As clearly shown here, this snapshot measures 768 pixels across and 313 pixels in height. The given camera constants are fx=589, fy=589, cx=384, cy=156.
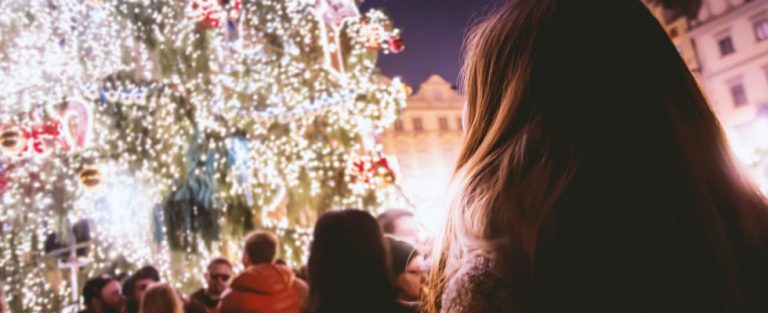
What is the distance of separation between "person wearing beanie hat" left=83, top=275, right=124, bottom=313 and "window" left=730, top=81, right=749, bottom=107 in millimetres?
20454

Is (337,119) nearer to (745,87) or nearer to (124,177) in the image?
(124,177)

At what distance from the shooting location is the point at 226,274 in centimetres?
682

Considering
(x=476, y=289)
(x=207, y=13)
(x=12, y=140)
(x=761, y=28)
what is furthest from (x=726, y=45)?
(x=476, y=289)

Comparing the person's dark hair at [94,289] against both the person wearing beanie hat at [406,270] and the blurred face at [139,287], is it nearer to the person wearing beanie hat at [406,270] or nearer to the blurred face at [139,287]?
the blurred face at [139,287]

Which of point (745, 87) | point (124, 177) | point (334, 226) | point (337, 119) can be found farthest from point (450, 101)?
point (334, 226)

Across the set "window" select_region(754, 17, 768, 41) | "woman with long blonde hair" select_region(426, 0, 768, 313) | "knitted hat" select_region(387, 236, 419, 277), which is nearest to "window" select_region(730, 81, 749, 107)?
"window" select_region(754, 17, 768, 41)

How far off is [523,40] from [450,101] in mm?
45845

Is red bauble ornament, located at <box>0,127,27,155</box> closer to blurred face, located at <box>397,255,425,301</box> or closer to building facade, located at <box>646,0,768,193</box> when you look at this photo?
blurred face, located at <box>397,255,425,301</box>

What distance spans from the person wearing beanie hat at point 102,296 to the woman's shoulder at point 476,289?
6174 millimetres

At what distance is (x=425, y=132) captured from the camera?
46.3m

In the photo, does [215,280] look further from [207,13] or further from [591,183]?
[591,183]

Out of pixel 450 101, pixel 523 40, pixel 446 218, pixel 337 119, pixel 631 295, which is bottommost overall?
pixel 631 295

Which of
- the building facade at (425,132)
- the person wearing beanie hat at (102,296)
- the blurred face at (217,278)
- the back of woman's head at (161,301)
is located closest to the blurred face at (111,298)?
the person wearing beanie hat at (102,296)

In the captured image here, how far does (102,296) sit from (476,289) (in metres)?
6.28
